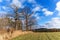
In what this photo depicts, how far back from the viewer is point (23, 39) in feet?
27.0

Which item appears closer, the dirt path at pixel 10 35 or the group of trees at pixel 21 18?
the dirt path at pixel 10 35

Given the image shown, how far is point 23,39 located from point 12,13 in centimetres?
130

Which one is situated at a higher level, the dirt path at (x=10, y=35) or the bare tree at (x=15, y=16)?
the bare tree at (x=15, y=16)

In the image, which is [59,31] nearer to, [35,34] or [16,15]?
[35,34]

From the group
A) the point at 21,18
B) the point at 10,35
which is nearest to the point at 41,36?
the point at 21,18

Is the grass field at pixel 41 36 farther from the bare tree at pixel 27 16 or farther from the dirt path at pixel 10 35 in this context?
the bare tree at pixel 27 16

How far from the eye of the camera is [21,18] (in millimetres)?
8836

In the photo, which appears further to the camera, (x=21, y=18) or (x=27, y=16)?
(x=21, y=18)

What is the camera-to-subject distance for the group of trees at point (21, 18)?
8586mm

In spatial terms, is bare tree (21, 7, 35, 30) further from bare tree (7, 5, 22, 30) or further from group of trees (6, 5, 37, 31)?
bare tree (7, 5, 22, 30)

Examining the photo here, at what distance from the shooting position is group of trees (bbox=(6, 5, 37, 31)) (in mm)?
8586

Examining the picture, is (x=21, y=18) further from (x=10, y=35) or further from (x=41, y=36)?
(x=41, y=36)

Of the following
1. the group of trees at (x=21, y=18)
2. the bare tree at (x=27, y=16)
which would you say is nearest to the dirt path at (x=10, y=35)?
the group of trees at (x=21, y=18)

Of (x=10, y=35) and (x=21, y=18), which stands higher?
(x=21, y=18)
